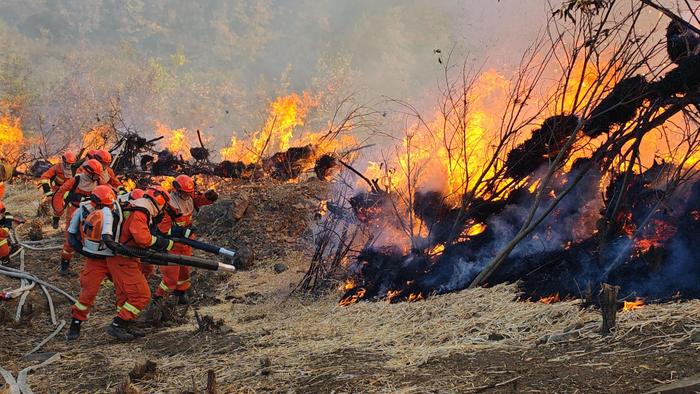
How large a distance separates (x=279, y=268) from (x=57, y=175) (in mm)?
4400

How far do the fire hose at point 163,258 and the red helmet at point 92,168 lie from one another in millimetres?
3409

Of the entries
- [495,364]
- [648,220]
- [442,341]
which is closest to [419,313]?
[442,341]

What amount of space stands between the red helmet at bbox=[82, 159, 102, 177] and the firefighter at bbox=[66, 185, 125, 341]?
8.36 feet

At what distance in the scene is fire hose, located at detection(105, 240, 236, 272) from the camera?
5664 millimetres

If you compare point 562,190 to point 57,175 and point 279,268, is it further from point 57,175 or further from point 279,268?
point 57,175

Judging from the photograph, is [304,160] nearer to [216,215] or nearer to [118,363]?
[216,215]

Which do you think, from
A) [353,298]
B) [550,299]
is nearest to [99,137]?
[353,298]

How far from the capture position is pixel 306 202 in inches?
464

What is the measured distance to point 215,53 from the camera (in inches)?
2896

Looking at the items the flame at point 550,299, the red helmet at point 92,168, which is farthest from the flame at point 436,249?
the red helmet at point 92,168

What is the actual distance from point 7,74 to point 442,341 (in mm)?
49731

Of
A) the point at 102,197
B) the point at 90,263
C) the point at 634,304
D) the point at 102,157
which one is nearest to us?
the point at 634,304

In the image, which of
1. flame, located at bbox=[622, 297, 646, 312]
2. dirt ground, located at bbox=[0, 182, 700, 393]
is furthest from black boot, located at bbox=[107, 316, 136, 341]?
flame, located at bbox=[622, 297, 646, 312]

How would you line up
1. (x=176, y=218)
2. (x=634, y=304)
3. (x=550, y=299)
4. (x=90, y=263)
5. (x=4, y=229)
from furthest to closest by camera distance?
(x=4, y=229)
(x=176, y=218)
(x=90, y=263)
(x=550, y=299)
(x=634, y=304)
